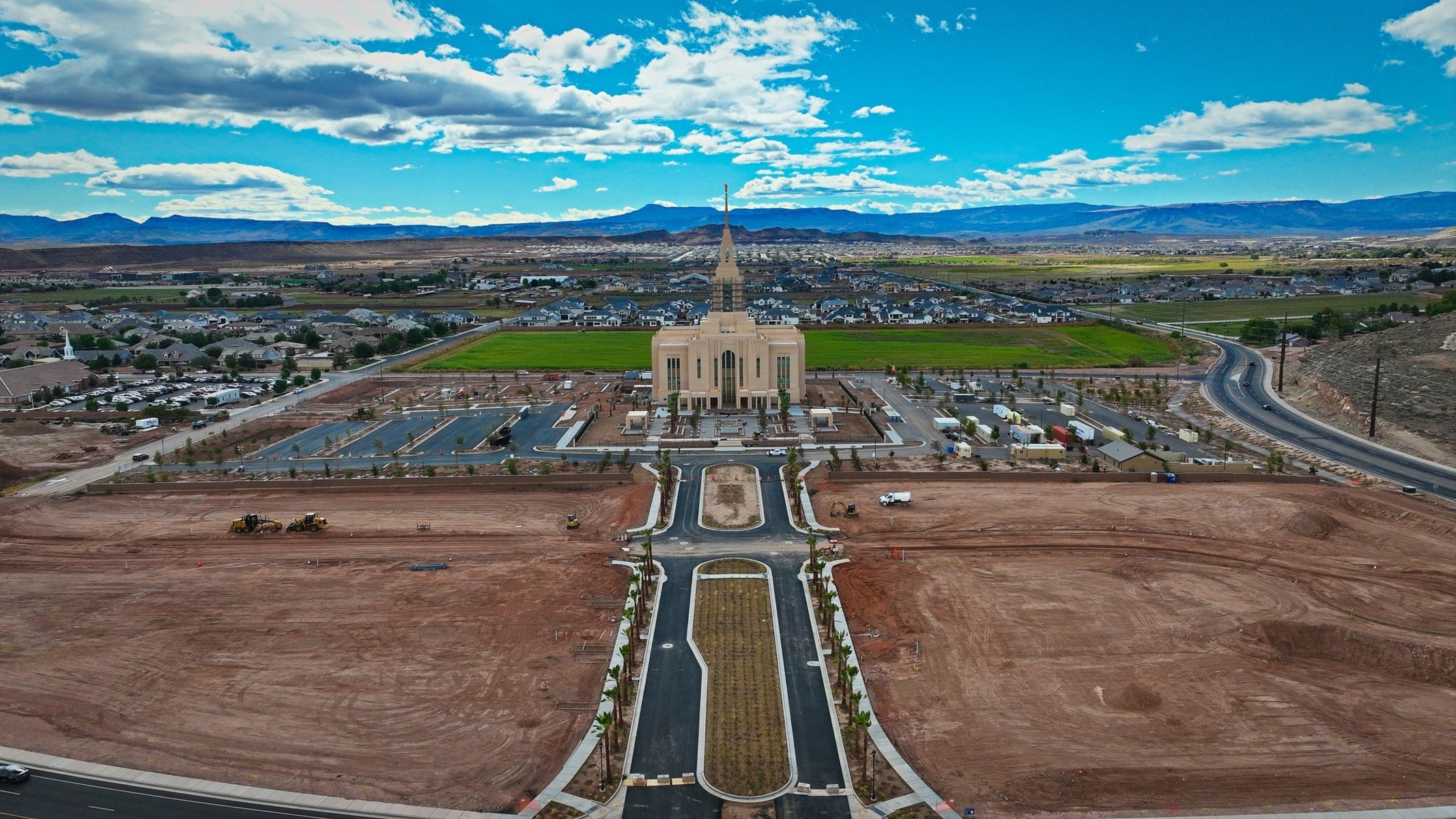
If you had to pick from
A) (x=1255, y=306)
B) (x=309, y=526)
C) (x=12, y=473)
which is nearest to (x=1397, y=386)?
(x=309, y=526)

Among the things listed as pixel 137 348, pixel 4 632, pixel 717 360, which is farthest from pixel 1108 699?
pixel 137 348

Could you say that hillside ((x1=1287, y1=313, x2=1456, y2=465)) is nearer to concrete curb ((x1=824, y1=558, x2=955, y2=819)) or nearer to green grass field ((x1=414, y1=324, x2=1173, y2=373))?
green grass field ((x1=414, y1=324, x2=1173, y2=373))

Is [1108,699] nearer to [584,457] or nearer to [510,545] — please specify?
[510,545]

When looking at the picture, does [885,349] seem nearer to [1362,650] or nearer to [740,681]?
[1362,650]

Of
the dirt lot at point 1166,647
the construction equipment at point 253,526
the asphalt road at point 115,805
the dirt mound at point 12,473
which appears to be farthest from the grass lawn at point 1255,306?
the dirt mound at point 12,473

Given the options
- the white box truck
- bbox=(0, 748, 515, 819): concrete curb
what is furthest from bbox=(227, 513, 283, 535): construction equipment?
the white box truck

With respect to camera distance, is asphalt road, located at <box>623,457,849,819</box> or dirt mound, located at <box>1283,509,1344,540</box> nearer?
asphalt road, located at <box>623,457,849,819</box>

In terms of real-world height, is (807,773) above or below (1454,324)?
below

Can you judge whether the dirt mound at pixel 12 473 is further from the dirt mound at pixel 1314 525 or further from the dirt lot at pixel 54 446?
the dirt mound at pixel 1314 525
